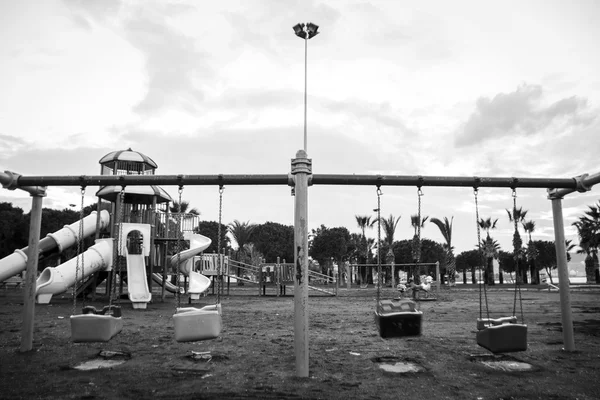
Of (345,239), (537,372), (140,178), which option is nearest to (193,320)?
(140,178)

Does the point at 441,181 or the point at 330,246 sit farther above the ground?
the point at 330,246

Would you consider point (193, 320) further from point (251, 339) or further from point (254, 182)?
point (251, 339)

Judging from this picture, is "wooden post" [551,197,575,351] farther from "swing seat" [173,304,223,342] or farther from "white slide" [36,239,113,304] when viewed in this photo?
"white slide" [36,239,113,304]

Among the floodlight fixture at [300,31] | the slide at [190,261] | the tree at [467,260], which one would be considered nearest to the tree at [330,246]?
the tree at [467,260]

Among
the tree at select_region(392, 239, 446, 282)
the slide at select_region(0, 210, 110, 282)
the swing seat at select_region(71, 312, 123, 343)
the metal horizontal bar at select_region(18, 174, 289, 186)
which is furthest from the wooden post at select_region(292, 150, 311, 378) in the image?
the tree at select_region(392, 239, 446, 282)

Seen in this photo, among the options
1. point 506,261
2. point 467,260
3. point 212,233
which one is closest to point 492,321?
point 212,233

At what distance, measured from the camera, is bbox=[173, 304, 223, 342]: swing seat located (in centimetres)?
616

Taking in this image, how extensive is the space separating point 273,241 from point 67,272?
48553 millimetres

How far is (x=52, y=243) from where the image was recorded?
68.1 ft

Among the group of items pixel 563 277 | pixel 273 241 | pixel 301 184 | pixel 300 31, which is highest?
pixel 300 31

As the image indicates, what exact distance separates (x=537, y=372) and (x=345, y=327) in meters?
5.74

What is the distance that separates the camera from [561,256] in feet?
26.4

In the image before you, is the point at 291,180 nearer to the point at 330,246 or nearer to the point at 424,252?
the point at 330,246

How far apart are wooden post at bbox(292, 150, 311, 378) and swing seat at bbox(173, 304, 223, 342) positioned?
1.18 metres
